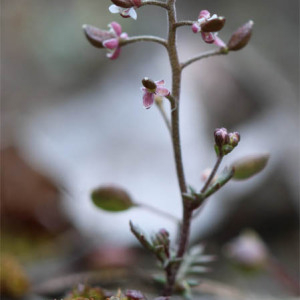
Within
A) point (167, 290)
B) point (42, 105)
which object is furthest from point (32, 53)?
point (167, 290)

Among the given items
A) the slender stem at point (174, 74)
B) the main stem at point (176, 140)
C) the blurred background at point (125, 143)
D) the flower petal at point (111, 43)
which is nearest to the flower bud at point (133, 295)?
the main stem at point (176, 140)

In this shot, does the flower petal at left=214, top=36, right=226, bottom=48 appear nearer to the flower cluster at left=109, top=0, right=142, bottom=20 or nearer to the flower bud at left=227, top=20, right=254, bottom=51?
the flower bud at left=227, top=20, right=254, bottom=51

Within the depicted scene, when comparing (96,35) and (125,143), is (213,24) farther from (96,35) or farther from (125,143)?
(125,143)

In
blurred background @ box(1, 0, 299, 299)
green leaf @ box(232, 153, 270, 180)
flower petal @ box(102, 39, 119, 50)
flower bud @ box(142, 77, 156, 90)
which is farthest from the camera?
blurred background @ box(1, 0, 299, 299)

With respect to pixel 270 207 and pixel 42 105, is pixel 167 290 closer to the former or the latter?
pixel 270 207

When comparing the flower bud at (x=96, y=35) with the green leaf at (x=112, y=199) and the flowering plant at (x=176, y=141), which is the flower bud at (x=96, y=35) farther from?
the green leaf at (x=112, y=199)

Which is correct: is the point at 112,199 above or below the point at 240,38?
below

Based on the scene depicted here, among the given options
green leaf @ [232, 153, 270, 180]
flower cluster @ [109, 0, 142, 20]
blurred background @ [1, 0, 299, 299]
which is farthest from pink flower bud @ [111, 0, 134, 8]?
blurred background @ [1, 0, 299, 299]

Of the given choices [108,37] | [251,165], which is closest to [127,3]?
[108,37]
